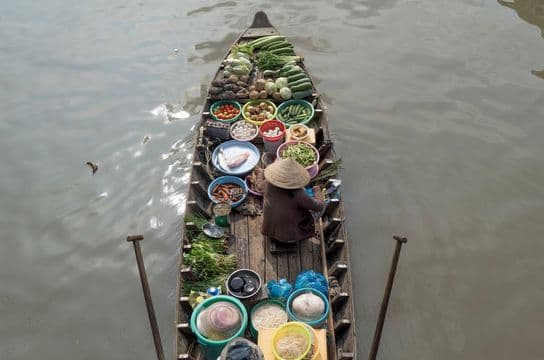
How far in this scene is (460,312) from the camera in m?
5.99

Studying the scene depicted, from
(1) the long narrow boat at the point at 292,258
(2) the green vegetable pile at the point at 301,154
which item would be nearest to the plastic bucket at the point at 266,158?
(2) the green vegetable pile at the point at 301,154

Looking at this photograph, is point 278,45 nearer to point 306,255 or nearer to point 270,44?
point 270,44


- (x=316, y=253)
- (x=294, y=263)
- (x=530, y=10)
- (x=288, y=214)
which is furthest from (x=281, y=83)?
(x=530, y=10)

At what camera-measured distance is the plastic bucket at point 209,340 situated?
4.31 m

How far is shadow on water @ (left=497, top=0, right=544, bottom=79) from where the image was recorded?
1136 cm

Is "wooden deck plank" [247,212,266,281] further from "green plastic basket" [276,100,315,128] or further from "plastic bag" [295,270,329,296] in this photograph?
"green plastic basket" [276,100,315,128]

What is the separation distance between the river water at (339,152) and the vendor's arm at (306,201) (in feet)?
6.19

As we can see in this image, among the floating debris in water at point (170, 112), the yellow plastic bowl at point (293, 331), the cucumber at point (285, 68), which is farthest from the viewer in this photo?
the floating debris in water at point (170, 112)

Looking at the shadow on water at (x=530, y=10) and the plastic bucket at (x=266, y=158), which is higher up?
the shadow on water at (x=530, y=10)

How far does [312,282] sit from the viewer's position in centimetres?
494

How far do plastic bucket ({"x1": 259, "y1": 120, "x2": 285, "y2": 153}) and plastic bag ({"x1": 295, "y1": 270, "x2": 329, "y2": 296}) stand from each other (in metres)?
2.39

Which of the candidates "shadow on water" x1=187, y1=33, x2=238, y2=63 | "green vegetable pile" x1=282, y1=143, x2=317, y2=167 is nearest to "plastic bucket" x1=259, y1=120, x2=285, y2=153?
"green vegetable pile" x1=282, y1=143, x2=317, y2=167

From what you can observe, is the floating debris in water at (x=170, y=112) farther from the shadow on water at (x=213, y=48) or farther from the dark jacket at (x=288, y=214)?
the dark jacket at (x=288, y=214)

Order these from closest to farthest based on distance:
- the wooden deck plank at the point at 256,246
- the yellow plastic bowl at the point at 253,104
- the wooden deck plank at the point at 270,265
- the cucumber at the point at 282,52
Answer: the wooden deck plank at the point at 270,265 < the wooden deck plank at the point at 256,246 < the yellow plastic bowl at the point at 253,104 < the cucumber at the point at 282,52
